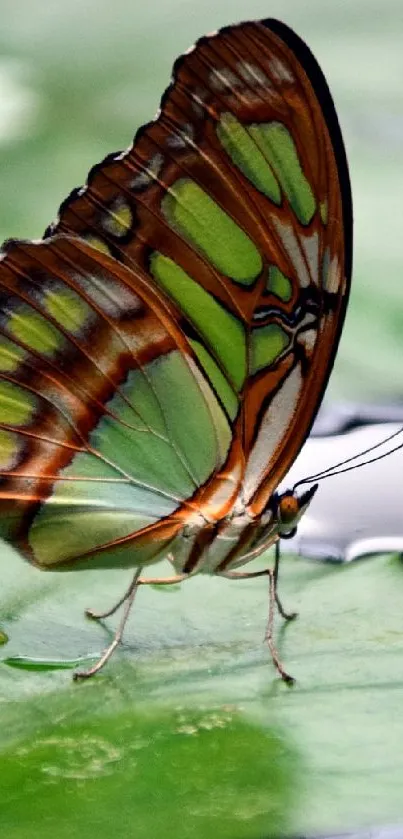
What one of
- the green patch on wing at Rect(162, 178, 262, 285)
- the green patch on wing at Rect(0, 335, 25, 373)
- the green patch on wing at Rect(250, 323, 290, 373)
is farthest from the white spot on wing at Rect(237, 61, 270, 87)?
the green patch on wing at Rect(0, 335, 25, 373)

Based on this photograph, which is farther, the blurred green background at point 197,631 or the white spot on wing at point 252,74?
the white spot on wing at point 252,74

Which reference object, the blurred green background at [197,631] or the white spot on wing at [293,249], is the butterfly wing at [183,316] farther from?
the blurred green background at [197,631]

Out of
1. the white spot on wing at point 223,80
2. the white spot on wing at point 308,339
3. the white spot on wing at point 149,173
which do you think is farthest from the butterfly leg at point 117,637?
the white spot on wing at point 223,80

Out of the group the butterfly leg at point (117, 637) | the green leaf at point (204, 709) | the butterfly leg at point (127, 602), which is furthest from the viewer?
the butterfly leg at point (127, 602)

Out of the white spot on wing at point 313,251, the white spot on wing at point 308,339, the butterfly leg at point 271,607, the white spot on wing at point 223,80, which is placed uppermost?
the white spot on wing at point 223,80

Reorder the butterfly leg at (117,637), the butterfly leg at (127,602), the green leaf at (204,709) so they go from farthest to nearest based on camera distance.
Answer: the butterfly leg at (127,602)
the butterfly leg at (117,637)
the green leaf at (204,709)

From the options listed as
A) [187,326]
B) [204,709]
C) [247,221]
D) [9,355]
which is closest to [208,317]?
[187,326]

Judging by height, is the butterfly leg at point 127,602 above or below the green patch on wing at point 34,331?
below

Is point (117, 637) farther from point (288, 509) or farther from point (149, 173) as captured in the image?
point (149, 173)
